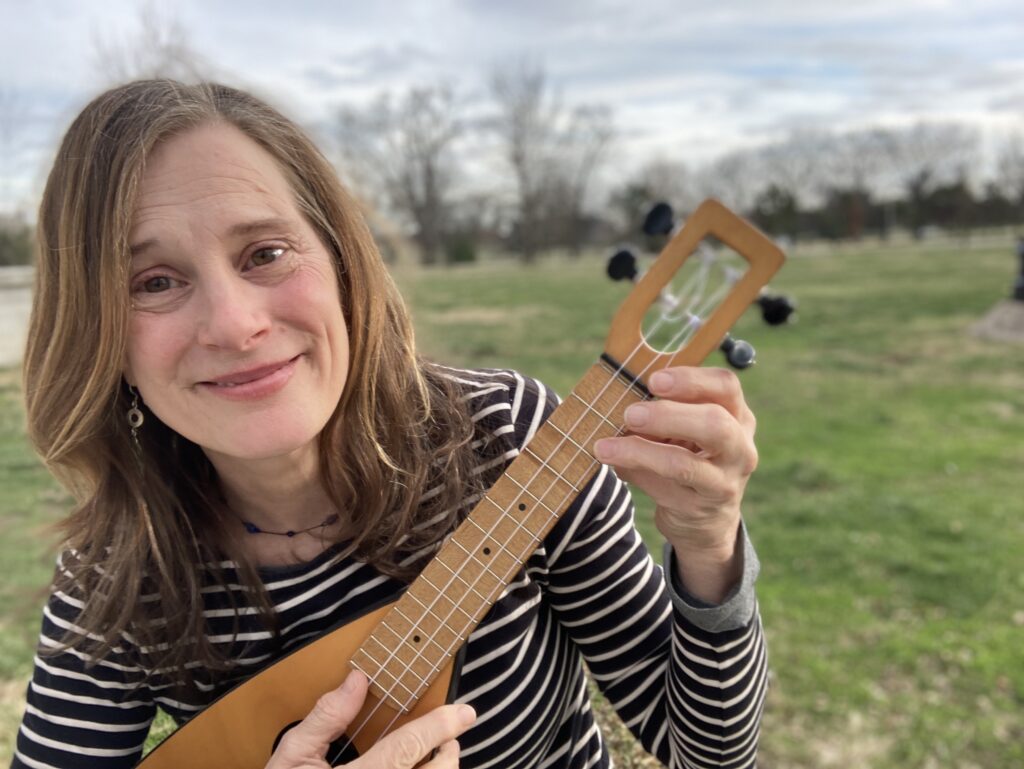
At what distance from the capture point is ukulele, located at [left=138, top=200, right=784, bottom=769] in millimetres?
1092

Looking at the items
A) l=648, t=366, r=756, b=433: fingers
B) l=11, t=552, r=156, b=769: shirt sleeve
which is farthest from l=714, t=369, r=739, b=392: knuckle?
l=11, t=552, r=156, b=769: shirt sleeve

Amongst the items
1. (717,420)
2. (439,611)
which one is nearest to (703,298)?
(717,420)

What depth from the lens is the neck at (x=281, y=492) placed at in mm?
1481

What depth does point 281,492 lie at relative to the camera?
1.50 metres

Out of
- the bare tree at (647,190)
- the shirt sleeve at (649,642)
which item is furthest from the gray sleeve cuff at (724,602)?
the bare tree at (647,190)

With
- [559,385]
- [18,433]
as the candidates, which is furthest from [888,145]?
[18,433]

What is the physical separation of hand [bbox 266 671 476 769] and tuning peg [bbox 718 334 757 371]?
27.5 inches

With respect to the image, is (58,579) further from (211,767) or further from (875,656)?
(875,656)

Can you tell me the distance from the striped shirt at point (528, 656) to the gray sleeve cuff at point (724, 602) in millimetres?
26

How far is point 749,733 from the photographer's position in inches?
53.9

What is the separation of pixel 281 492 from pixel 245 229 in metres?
0.52

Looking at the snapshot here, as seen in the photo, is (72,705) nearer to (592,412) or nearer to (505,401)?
(505,401)

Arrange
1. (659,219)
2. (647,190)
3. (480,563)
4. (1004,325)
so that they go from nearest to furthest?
(659,219) → (480,563) → (1004,325) → (647,190)

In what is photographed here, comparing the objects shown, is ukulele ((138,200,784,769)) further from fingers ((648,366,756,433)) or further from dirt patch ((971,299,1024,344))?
dirt patch ((971,299,1024,344))
